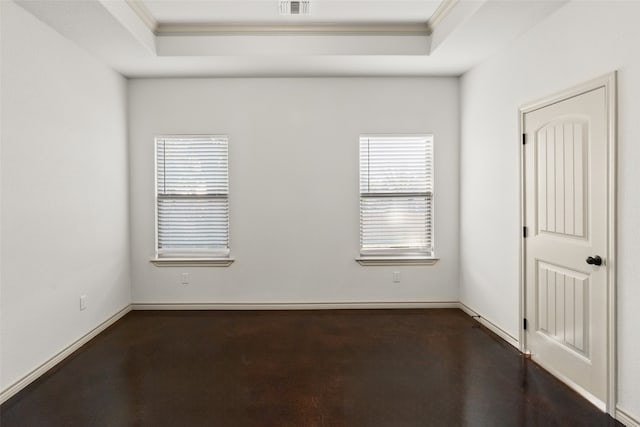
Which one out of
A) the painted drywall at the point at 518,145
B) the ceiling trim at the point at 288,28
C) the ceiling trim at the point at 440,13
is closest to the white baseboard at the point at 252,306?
the painted drywall at the point at 518,145

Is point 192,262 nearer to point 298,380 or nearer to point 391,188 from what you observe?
point 298,380

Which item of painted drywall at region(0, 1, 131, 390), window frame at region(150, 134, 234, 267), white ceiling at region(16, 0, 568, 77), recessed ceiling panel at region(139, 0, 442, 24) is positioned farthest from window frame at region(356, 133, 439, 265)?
painted drywall at region(0, 1, 131, 390)

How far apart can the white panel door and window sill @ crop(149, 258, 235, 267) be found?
3.13 meters

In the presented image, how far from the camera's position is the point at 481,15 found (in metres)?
2.94

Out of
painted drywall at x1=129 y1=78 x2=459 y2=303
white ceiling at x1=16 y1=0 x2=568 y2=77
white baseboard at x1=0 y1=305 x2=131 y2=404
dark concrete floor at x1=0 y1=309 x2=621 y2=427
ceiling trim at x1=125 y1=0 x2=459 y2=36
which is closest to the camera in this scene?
dark concrete floor at x1=0 y1=309 x2=621 y2=427

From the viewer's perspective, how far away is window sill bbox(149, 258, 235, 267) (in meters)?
4.51

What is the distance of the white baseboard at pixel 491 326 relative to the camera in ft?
11.4

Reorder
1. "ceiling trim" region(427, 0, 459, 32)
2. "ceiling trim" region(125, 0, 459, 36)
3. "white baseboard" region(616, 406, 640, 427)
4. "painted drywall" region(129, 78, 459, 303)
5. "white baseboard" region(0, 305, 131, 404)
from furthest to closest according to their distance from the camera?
"painted drywall" region(129, 78, 459, 303)
"ceiling trim" region(125, 0, 459, 36)
"ceiling trim" region(427, 0, 459, 32)
"white baseboard" region(0, 305, 131, 404)
"white baseboard" region(616, 406, 640, 427)

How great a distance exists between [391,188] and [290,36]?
200cm

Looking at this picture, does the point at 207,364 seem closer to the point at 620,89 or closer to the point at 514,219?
the point at 514,219

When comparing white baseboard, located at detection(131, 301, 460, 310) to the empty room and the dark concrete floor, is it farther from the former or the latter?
the dark concrete floor

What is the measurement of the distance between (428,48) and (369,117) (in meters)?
1.00

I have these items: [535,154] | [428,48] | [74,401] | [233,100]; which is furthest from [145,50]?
[535,154]

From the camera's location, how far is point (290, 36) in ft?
12.3
